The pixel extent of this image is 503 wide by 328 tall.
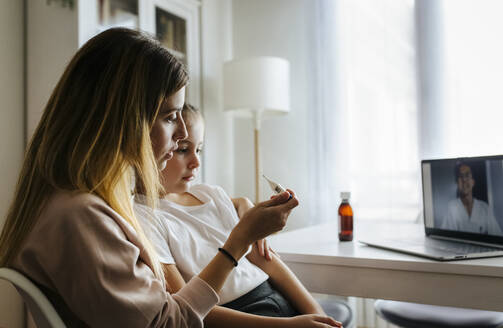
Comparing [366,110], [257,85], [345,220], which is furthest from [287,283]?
[366,110]

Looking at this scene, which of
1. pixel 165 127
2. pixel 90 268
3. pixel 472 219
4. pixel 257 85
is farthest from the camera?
pixel 257 85

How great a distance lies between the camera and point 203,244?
39.8 inches

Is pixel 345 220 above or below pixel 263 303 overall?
above

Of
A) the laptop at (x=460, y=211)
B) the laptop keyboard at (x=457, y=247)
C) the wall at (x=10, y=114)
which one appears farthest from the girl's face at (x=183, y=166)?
the wall at (x=10, y=114)

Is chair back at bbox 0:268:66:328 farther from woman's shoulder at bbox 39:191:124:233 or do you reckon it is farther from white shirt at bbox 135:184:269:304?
white shirt at bbox 135:184:269:304

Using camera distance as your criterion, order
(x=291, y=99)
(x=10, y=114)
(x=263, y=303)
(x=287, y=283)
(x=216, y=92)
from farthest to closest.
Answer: (x=216, y=92), (x=291, y=99), (x=10, y=114), (x=287, y=283), (x=263, y=303)

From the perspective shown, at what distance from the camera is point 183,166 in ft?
3.67

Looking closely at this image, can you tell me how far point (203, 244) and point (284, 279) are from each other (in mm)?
237

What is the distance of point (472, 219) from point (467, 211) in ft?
0.09

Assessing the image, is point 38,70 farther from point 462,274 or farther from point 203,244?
point 462,274

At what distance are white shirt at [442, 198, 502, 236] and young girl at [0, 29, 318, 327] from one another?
0.75m

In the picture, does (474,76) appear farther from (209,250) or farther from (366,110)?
(209,250)

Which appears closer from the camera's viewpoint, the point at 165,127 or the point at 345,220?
the point at 165,127

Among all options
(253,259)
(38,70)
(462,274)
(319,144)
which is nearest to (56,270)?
(253,259)
